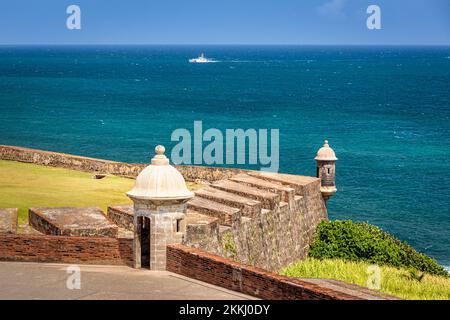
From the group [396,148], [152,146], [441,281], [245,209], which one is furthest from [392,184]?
[245,209]

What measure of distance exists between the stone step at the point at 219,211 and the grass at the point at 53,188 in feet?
11.6

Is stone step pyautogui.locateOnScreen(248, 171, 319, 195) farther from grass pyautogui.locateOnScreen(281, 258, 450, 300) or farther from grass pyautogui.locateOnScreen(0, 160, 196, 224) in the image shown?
grass pyautogui.locateOnScreen(281, 258, 450, 300)

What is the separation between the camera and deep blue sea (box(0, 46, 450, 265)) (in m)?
54.6

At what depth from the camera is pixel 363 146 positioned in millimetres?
78312

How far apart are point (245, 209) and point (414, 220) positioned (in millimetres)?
26762

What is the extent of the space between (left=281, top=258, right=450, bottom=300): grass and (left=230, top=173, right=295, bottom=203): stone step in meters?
2.42

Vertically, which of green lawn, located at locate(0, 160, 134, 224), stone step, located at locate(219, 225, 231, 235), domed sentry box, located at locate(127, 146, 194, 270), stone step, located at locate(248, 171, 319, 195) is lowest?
stone step, located at locate(219, 225, 231, 235)

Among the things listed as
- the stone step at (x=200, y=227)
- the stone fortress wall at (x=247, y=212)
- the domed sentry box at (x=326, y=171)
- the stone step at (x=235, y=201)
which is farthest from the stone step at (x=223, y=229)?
the domed sentry box at (x=326, y=171)

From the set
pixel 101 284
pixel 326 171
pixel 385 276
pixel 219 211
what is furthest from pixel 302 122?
pixel 101 284

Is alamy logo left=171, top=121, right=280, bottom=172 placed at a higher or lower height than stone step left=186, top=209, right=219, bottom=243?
lower

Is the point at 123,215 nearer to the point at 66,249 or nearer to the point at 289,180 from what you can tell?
the point at 66,249

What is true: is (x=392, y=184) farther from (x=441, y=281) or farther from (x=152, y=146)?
(x=441, y=281)

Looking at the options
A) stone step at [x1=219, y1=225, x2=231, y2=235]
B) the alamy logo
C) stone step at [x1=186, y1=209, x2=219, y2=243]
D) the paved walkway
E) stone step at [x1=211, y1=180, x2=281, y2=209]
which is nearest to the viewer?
the paved walkway

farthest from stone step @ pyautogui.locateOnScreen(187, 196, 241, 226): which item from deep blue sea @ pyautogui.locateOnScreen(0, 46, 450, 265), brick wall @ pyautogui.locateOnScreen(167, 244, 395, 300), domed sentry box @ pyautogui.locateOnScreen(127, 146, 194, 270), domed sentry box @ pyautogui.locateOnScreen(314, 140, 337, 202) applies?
deep blue sea @ pyautogui.locateOnScreen(0, 46, 450, 265)
